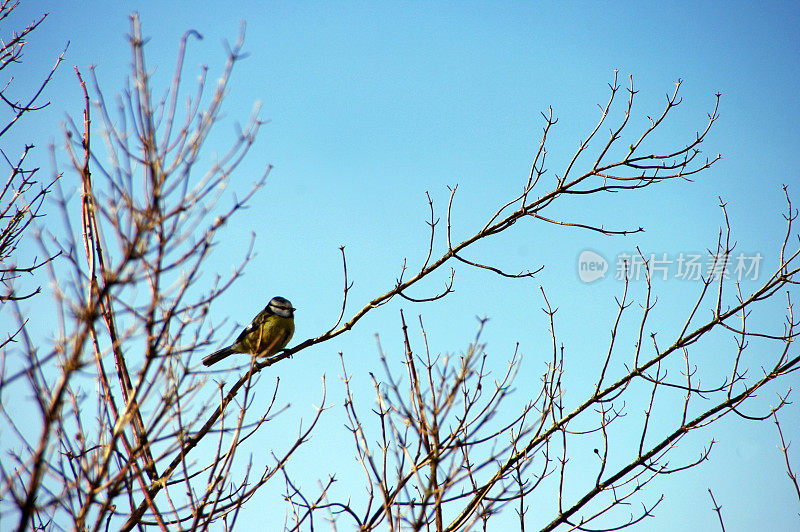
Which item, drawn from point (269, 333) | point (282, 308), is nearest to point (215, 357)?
point (269, 333)

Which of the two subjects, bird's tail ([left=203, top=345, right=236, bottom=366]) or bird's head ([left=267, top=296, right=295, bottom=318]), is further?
bird's head ([left=267, top=296, right=295, bottom=318])

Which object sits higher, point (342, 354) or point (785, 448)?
point (342, 354)

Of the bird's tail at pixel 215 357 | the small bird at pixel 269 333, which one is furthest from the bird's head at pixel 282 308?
the bird's tail at pixel 215 357

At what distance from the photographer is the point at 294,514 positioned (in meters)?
3.08

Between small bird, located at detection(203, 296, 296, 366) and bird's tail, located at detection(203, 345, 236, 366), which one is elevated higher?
small bird, located at detection(203, 296, 296, 366)

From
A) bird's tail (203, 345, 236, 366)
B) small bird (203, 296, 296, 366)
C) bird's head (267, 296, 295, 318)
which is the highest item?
bird's head (267, 296, 295, 318)

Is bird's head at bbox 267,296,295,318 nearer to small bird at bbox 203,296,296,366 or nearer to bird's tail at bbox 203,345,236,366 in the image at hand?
small bird at bbox 203,296,296,366

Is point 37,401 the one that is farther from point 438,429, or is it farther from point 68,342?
point 438,429

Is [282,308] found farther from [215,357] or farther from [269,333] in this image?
[215,357]

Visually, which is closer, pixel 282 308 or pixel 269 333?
pixel 269 333

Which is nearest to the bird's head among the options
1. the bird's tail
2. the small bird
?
the small bird

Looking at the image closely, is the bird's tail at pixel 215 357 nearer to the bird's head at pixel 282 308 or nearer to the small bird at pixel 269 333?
the small bird at pixel 269 333

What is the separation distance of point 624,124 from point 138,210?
2831 mm

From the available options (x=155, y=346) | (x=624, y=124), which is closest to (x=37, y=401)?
(x=155, y=346)
